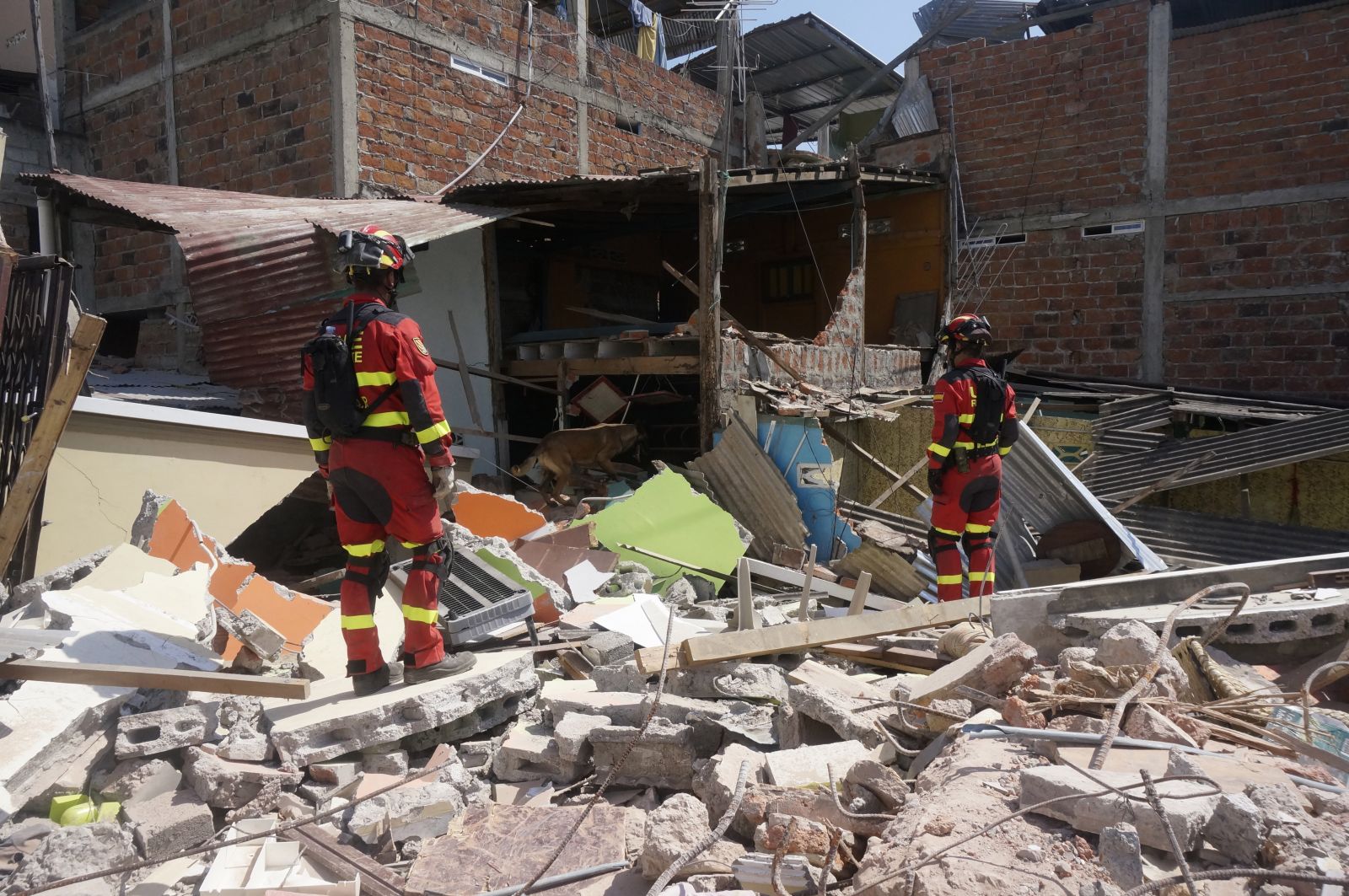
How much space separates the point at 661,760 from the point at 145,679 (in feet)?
6.24

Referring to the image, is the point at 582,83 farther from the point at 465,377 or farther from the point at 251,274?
the point at 251,274

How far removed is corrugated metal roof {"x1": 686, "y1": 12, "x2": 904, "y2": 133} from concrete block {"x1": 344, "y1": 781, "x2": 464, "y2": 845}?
12.3m

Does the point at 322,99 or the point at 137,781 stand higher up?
the point at 322,99

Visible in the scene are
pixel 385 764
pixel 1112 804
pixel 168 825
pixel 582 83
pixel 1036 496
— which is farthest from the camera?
pixel 582 83

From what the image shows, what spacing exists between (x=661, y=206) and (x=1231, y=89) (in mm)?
6537

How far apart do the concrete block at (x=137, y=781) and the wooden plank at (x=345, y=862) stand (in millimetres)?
705

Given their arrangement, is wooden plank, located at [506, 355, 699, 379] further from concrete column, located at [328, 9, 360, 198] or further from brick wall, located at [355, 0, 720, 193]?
concrete column, located at [328, 9, 360, 198]

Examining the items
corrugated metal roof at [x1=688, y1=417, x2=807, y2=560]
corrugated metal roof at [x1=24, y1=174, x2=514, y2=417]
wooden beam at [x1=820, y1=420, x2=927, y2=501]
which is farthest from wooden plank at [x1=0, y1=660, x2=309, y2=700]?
wooden beam at [x1=820, y1=420, x2=927, y2=501]

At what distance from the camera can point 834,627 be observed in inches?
170

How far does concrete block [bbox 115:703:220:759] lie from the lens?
11.5ft

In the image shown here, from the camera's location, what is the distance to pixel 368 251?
401cm

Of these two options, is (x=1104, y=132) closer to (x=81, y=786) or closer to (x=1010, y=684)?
(x=1010, y=684)

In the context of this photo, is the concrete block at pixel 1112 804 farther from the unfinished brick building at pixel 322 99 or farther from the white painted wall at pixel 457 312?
the unfinished brick building at pixel 322 99

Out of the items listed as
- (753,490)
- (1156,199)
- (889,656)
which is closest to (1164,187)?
(1156,199)
